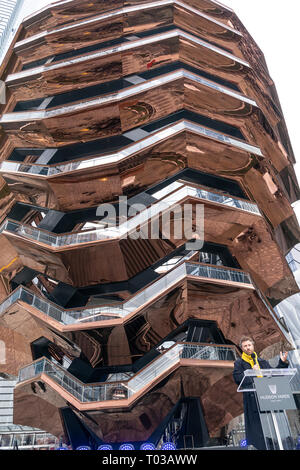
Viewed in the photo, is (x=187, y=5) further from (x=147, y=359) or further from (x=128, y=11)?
(x=147, y=359)

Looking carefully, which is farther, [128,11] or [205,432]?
[128,11]

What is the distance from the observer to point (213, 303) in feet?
58.7

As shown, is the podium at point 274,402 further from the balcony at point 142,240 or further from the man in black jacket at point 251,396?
the balcony at point 142,240

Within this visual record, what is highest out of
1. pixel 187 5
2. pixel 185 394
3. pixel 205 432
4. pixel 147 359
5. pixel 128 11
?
pixel 187 5

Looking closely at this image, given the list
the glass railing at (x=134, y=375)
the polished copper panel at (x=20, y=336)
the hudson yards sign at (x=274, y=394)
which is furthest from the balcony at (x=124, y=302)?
the hudson yards sign at (x=274, y=394)

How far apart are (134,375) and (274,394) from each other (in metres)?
9.88

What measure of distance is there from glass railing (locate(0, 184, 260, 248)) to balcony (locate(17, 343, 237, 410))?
583 cm

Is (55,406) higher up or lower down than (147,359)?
lower down

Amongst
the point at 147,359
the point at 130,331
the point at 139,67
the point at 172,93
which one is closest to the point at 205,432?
the point at 147,359

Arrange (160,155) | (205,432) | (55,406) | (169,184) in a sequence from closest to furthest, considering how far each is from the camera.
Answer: (205,432) → (55,406) → (160,155) → (169,184)

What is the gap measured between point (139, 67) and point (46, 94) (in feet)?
22.3

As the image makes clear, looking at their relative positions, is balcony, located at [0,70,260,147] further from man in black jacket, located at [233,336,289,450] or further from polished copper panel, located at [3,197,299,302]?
man in black jacket, located at [233,336,289,450]

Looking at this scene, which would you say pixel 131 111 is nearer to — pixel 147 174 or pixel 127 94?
pixel 127 94

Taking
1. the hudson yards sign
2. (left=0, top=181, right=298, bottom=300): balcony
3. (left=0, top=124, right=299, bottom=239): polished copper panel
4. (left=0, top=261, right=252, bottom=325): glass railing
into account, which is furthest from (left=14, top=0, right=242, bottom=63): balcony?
the hudson yards sign
